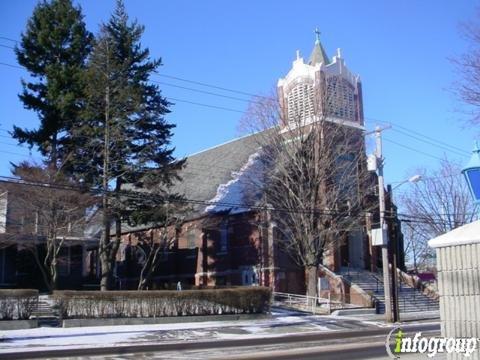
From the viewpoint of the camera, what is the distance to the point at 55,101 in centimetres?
3962

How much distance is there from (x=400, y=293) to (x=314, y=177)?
40.4 feet

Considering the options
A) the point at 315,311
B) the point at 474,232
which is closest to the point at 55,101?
the point at 315,311

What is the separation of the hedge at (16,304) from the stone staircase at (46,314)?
77cm

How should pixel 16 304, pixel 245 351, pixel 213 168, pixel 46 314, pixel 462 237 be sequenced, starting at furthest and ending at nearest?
1. pixel 213 168
2. pixel 46 314
3. pixel 16 304
4. pixel 245 351
5. pixel 462 237

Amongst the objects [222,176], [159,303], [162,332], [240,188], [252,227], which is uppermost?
[222,176]

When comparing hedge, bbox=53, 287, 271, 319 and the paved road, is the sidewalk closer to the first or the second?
hedge, bbox=53, 287, 271, 319

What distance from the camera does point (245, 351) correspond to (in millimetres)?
17703

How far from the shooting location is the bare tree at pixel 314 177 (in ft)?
122

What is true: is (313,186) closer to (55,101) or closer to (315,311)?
(315,311)

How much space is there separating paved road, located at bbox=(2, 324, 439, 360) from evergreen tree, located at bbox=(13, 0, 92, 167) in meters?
22.8

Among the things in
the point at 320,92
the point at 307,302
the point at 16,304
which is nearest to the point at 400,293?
the point at 307,302

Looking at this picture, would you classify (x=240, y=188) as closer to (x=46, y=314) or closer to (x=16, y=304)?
(x=46, y=314)

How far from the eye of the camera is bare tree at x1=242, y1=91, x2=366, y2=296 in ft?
122

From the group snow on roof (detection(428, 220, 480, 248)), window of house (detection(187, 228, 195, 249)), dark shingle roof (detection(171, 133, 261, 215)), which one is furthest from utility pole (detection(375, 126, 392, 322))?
snow on roof (detection(428, 220, 480, 248))
